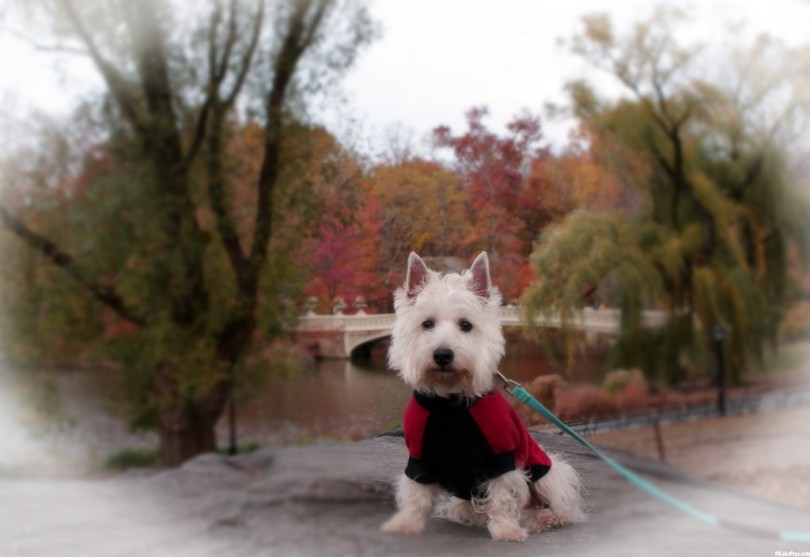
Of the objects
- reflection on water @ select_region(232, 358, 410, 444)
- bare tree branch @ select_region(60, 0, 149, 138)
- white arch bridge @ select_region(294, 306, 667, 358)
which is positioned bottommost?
reflection on water @ select_region(232, 358, 410, 444)

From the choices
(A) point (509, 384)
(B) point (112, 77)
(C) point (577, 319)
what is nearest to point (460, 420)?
(A) point (509, 384)

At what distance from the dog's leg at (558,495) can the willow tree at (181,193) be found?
3.33ft

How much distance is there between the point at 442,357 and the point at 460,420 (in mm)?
229

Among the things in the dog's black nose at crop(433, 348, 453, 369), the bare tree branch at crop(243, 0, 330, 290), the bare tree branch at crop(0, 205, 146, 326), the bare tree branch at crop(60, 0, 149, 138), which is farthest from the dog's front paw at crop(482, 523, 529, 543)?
the bare tree branch at crop(60, 0, 149, 138)

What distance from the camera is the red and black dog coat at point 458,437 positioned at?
194cm

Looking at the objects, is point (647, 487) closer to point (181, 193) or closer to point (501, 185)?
point (501, 185)

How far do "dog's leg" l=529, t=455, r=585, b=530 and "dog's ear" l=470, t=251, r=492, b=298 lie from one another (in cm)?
65

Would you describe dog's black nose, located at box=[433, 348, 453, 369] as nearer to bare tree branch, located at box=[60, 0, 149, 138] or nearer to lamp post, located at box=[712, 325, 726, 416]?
lamp post, located at box=[712, 325, 726, 416]

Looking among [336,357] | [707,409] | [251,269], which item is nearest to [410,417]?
[336,357]

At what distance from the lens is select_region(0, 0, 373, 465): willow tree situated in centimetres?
160

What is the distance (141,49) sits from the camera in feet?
5.38

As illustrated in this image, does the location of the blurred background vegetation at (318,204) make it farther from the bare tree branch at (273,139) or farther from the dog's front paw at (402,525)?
the dog's front paw at (402,525)

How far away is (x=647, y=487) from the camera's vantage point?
215cm

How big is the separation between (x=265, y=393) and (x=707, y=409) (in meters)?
1.29
